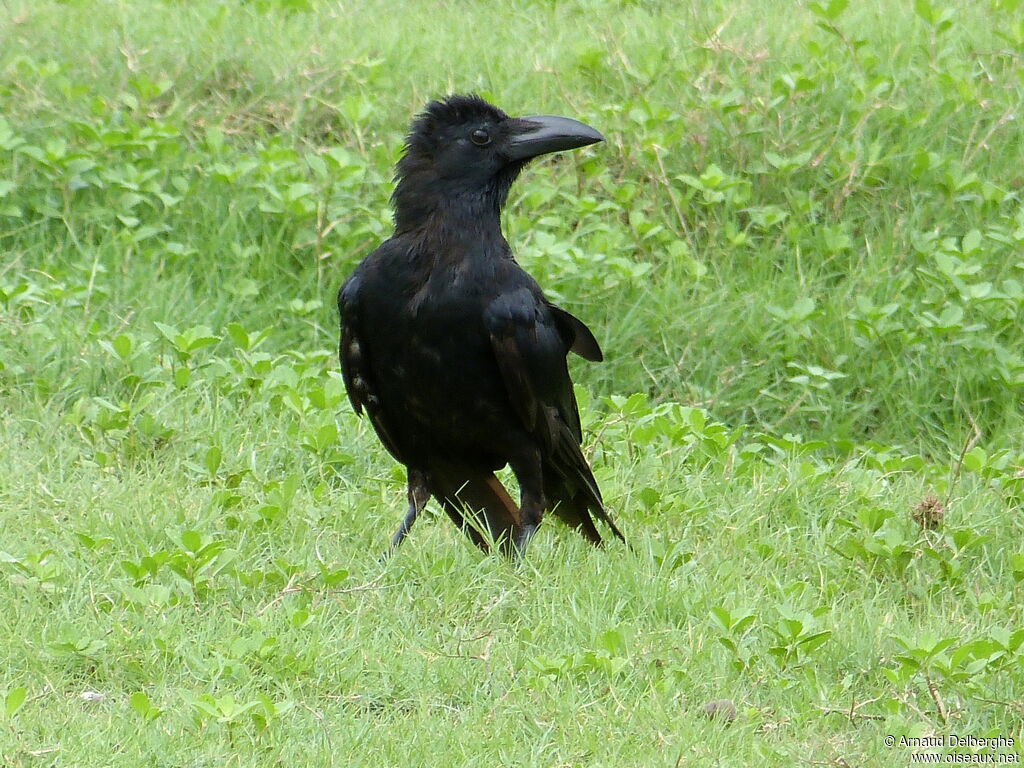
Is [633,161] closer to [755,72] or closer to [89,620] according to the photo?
[755,72]

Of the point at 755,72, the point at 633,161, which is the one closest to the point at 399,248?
the point at 633,161

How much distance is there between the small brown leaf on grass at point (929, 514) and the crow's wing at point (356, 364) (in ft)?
5.60

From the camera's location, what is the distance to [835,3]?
288 inches

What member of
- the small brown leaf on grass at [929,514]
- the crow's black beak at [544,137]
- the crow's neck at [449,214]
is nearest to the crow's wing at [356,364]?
the crow's neck at [449,214]

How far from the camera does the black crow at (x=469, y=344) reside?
14.2 ft

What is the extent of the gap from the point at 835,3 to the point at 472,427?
12.9 ft

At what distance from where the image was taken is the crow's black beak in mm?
4621

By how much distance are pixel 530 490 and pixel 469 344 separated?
60cm

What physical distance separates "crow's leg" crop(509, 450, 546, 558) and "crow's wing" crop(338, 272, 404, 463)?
→ 0.40 m

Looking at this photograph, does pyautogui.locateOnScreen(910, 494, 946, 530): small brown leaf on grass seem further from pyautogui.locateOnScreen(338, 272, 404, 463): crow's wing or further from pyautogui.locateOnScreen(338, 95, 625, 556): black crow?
pyautogui.locateOnScreen(338, 272, 404, 463): crow's wing

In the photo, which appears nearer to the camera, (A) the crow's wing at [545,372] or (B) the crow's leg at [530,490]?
(A) the crow's wing at [545,372]

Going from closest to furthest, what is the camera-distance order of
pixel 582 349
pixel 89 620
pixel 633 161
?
pixel 89 620, pixel 582 349, pixel 633 161

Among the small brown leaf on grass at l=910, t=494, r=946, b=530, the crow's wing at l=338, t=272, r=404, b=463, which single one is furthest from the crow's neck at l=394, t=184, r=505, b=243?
the small brown leaf on grass at l=910, t=494, r=946, b=530

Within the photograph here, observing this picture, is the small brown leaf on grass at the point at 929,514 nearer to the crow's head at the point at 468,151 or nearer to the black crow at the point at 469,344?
the black crow at the point at 469,344
